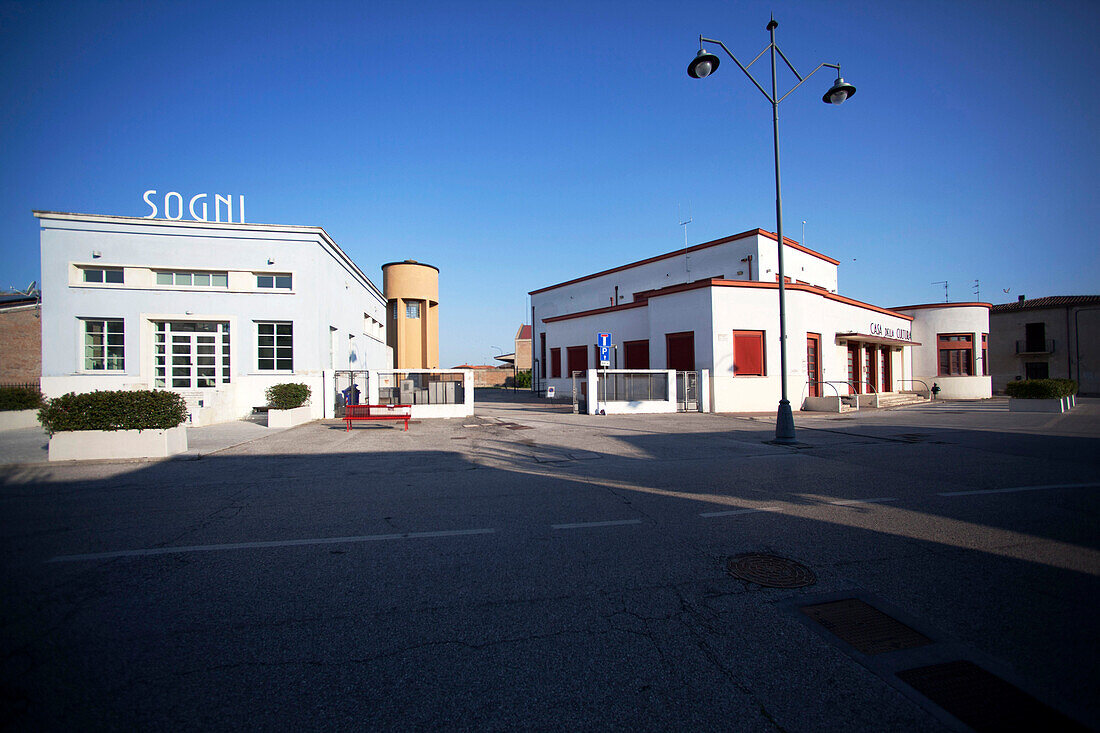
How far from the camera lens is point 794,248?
32.5m

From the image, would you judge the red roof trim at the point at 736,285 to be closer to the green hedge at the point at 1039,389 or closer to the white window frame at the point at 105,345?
→ the green hedge at the point at 1039,389

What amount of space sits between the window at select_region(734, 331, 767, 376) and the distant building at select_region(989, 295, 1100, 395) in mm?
27266

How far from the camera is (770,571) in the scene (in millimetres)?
4305

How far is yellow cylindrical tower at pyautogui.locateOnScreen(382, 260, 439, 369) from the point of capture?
43.7 m

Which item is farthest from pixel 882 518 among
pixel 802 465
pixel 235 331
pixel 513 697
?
pixel 235 331

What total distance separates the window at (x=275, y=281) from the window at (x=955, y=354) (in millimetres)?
39675

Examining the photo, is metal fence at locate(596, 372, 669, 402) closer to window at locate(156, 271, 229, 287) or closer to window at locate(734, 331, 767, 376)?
window at locate(734, 331, 767, 376)

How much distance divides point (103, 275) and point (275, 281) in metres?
6.39

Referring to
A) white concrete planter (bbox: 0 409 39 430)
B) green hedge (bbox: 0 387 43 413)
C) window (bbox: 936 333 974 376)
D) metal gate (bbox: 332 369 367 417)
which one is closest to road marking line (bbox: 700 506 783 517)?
metal gate (bbox: 332 369 367 417)

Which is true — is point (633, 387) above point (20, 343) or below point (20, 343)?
below

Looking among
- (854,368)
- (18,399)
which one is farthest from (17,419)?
(854,368)

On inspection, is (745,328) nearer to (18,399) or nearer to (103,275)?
(103,275)

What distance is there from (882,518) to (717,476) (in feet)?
9.03

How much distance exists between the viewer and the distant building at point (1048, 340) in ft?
128
